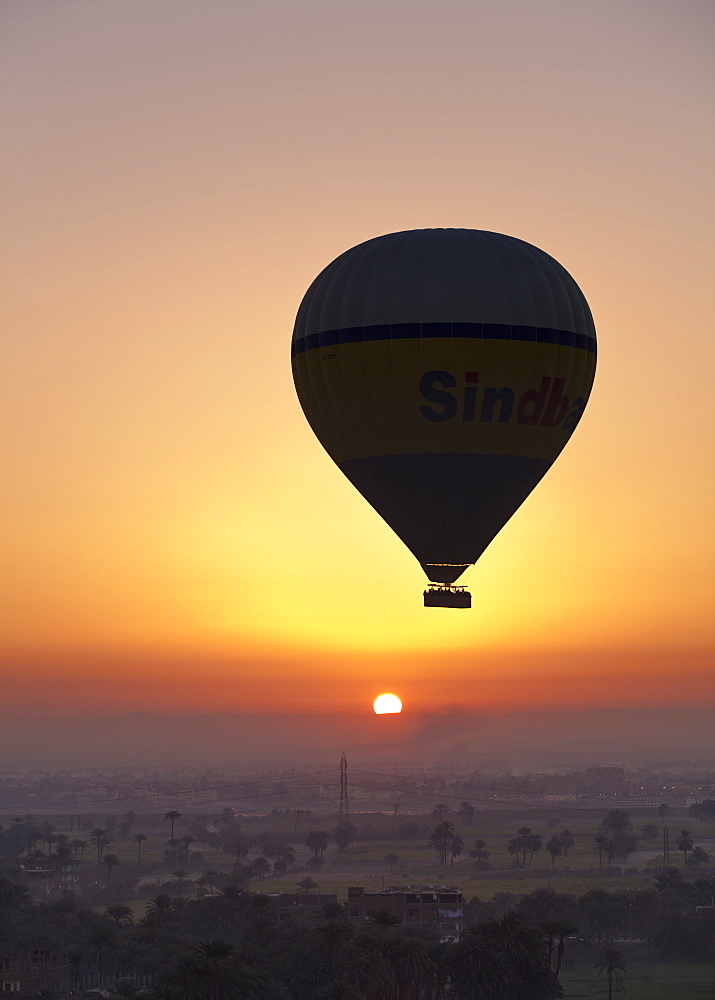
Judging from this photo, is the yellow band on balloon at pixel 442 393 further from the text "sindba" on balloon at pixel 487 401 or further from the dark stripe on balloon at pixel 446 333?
the dark stripe on balloon at pixel 446 333

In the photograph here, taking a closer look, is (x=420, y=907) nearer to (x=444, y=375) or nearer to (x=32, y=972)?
(x=32, y=972)

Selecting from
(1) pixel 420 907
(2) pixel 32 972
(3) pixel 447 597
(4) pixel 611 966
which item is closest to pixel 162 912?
(2) pixel 32 972

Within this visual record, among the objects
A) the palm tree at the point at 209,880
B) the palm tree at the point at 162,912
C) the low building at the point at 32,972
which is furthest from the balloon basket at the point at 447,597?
the palm tree at the point at 209,880

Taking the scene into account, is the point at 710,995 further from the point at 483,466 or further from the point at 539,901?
the point at 483,466

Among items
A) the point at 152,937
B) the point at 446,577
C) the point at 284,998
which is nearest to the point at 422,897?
the point at 152,937

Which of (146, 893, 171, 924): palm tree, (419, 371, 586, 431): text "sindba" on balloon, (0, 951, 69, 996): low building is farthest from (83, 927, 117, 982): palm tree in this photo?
(419, 371, 586, 431): text "sindba" on balloon

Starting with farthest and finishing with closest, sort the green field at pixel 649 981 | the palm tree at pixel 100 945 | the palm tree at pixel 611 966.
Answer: the palm tree at pixel 611 966 → the green field at pixel 649 981 → the palm tree at pixel 100 945
